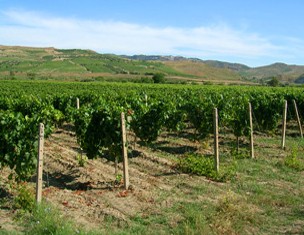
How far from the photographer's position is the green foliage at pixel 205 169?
969 cm

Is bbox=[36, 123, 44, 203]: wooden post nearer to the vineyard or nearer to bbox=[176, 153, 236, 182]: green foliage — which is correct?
the vineyard

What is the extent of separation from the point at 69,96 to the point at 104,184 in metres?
12.0

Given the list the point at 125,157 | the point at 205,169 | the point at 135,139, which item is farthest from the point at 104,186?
the point at 135,139

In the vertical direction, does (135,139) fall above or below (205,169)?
above

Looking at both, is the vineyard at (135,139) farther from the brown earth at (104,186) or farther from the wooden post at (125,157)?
the wooden post at (125,157)

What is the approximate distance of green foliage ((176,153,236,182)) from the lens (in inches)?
381

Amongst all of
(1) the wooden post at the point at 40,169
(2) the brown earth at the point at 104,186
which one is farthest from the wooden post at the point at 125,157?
(1) the wooden post at the point at 40,169

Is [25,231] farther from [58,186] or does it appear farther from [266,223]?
[266,223]

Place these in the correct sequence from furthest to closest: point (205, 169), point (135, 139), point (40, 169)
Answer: point (135, 139)
point (205, 169)
point (40, 169)

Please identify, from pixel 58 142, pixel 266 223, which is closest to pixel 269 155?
pixel 266 223

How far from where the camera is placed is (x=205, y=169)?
10.1 m

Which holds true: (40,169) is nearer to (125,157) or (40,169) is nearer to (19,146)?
(19,146)

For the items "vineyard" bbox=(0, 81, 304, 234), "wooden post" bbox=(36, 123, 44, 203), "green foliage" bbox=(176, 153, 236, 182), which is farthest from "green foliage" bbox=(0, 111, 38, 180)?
"green foliage" bbox=(176, 153, 236, 182)

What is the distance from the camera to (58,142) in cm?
1484
